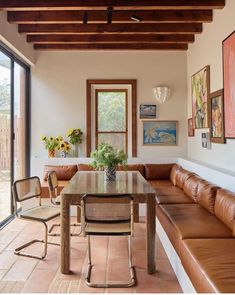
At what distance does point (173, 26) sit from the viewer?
4945 mm

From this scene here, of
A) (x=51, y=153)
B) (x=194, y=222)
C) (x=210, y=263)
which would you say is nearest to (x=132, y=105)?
(x=51, y=153)

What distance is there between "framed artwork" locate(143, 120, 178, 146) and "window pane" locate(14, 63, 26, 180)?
244 cm

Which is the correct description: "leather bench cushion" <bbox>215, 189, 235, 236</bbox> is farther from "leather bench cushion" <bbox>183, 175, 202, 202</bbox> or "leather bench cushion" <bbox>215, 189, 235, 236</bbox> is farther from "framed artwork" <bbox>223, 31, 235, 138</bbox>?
"framed artwork" <bbox>223, 31, 235, 138</bbox>

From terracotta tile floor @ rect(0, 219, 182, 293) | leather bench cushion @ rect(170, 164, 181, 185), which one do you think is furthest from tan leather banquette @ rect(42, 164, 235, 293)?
terracotta tile floor @ rect(0, 219, 182, 293)

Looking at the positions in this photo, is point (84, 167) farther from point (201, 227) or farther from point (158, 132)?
point (201, 227)

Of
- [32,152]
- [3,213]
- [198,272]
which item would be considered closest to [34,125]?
[32,152]

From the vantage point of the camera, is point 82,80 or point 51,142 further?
point 82,80

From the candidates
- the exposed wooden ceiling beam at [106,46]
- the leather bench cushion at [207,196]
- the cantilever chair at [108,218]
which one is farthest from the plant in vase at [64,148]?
the cantilever chair at [108,218]

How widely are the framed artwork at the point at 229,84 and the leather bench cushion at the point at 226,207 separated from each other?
85 cm

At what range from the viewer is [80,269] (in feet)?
9.96

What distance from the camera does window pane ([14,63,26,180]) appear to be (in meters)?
5.37

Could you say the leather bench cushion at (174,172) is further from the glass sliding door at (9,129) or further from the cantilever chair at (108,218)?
the glass sliding door at (9,129)

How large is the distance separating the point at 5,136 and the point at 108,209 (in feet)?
8.72

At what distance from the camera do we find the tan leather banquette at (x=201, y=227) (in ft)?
6.47
